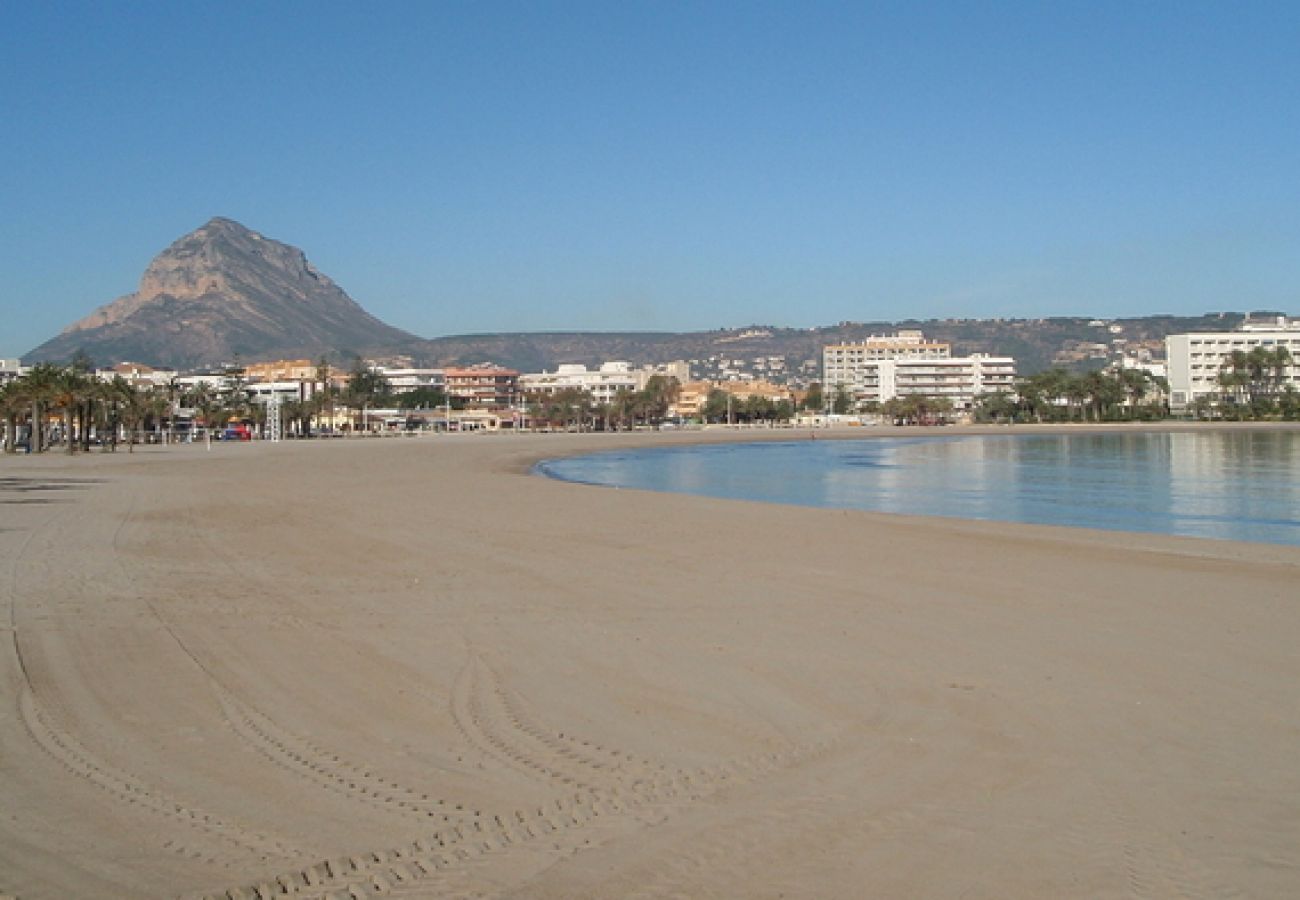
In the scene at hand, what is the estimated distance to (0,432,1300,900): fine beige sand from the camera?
183 inches

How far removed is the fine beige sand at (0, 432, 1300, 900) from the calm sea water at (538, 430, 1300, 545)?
10230mm

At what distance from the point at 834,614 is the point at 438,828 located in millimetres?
6290

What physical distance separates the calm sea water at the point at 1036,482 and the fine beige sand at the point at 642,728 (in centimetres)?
1023

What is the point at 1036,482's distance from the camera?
121 ft

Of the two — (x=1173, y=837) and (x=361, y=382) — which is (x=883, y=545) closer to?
(x=1173, y=837)

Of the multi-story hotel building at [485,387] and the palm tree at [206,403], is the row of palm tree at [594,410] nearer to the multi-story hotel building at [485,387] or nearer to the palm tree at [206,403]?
the multi-story hotel building at [485,387]

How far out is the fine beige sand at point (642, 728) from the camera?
465 cm

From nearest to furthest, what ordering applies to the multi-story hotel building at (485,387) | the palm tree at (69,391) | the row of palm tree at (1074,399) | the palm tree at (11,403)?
1. the palm tree at (69,391)
2. the palm tree at (11,403)
3. the row of palm tree at (1074,399)
4. the multi-story hotel building at (485,387)

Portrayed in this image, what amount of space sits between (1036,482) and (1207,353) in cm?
13307

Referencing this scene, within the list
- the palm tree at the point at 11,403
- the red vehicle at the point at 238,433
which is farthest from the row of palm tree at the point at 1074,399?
the palm tree at the point at 11,403

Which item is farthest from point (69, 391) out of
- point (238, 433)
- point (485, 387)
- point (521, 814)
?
point (485, 387)

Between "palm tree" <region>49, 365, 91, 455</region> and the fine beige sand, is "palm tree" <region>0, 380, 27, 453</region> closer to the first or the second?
"palm tree" <region>49, 365, 91, 455</region>

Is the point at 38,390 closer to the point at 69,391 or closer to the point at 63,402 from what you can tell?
the point at 69,391

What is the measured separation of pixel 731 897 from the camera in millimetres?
4363
